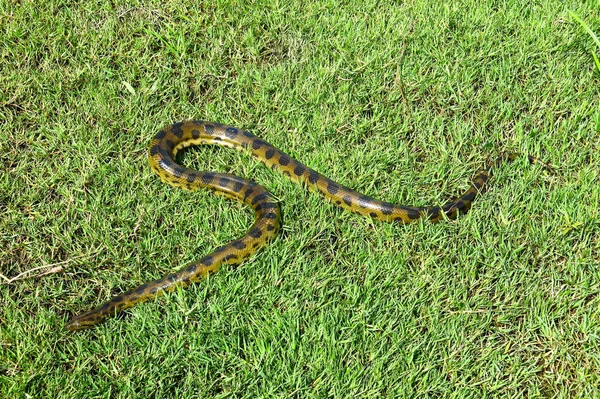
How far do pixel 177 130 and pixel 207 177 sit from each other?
2.54 ft

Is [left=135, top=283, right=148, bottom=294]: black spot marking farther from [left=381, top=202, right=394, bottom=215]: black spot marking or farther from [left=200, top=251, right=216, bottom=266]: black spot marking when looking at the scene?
Answer: [left=381, top=202, right=394, bottom=215]: black spot marking

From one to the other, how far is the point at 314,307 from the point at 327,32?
12.4 ft

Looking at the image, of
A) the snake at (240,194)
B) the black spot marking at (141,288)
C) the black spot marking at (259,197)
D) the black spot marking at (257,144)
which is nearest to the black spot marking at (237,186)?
the snake at (240,194)

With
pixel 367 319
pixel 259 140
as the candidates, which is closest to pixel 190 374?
pixel 367 319

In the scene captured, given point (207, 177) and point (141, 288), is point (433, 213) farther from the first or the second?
point (141, 288)

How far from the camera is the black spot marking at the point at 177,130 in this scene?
18.4ft

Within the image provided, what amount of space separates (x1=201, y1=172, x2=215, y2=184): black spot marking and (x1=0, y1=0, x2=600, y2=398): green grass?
15 centimetres

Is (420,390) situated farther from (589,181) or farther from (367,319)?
(589,181)

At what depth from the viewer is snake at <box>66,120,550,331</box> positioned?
13.8ft

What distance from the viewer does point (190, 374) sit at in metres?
3.75

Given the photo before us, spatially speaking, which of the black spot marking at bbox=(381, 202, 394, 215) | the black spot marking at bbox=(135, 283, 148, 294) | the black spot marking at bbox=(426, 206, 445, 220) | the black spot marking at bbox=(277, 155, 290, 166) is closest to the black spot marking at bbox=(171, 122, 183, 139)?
the black spot marking at bbox=(277, 155, 290, 166)

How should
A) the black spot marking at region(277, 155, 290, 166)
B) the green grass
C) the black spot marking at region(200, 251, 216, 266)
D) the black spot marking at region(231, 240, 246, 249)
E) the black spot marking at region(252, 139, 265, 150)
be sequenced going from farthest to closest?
1. the black spot marking at region(252, 139, 265, 150)
2. the black spot marking at region(277, 155, 290, 166)
3. the black spot marking at region(231, 240, 246, 249)
4. the black spot marking at region(200, 251, 216, 266)
5. the green grass

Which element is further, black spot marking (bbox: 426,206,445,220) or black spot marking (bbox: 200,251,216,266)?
black spot marking (bbox: 426,206,445,220)

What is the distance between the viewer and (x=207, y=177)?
516 centimetres
